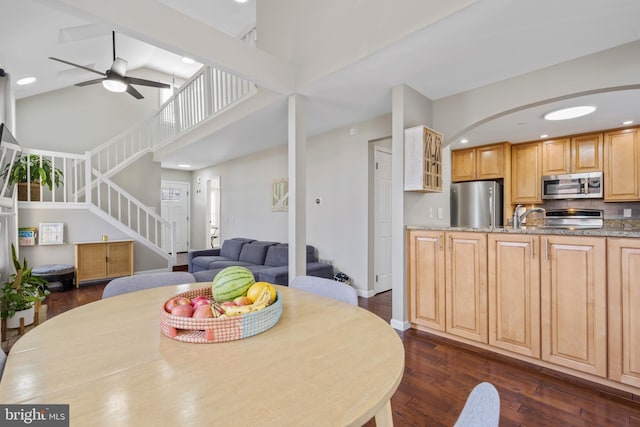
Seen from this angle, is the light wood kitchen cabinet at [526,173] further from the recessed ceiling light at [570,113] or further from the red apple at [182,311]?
the red apple at [182,311]

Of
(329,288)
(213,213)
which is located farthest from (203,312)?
(213,213)

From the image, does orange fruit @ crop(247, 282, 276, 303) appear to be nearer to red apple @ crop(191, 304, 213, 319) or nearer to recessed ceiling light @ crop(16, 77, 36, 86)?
red apple @ crop(191, 304, 213, 319)

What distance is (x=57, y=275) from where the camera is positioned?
4480 mm

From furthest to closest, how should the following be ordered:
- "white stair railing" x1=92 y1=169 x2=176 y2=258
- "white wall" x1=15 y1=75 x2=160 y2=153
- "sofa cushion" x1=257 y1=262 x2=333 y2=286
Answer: "white stair railing" x1=92 y1=169 x2=176 y2=258
"white wall" x1=15 y1=75 x2=160 y2=153
"sofa cushion" x1=257 y1=262 x2=333 y2=286

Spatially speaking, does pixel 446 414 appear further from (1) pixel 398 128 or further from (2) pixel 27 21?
(2) pixel 27 21

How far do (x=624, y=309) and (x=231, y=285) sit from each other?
2389mm

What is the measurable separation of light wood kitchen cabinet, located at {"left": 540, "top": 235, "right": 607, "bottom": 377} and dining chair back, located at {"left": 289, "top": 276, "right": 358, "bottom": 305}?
63.4 inches

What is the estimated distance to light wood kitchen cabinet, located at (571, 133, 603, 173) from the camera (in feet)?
14.0

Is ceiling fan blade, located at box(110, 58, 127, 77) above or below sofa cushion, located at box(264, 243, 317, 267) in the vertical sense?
above

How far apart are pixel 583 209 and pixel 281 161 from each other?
4912 millimetres

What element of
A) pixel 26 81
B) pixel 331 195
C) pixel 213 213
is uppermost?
pixel 26 81

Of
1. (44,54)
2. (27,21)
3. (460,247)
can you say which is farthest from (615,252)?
(44,54)

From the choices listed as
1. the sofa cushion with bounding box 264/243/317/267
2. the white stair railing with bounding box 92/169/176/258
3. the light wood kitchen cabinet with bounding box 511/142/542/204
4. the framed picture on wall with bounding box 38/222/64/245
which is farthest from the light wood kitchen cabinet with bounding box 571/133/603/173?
the framed picture on wall with bounding box 38/222/64/245

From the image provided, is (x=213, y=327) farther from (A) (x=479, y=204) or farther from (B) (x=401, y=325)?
(A) (x=479, y=204)
